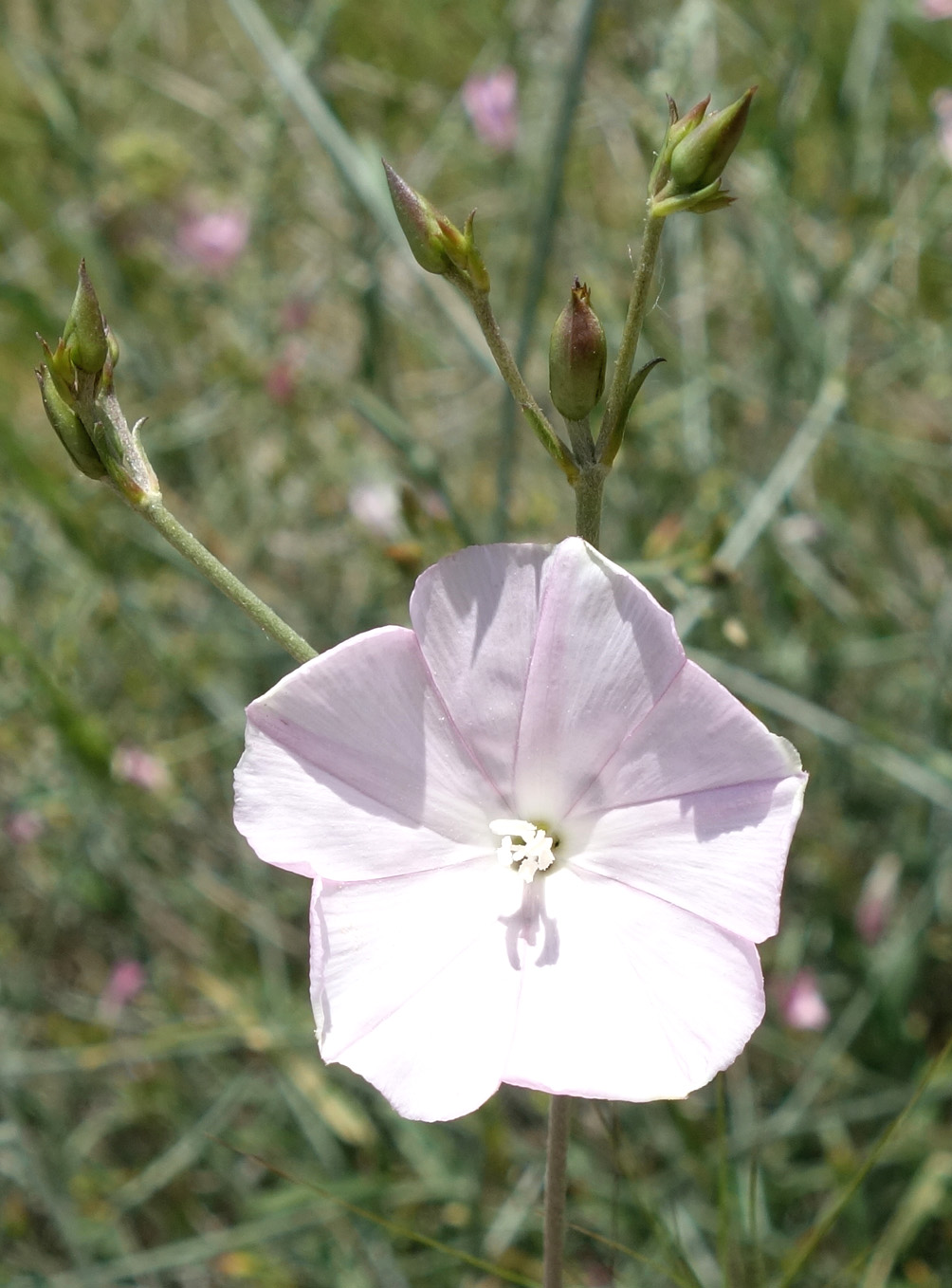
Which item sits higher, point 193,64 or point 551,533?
point 193,64

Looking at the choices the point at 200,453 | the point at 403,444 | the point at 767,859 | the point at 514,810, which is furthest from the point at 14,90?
the point at 767,859

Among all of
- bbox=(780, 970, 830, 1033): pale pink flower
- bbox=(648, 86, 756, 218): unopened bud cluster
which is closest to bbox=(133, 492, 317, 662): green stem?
bbox=(648, 86, 756, 218): unopened bud cluster

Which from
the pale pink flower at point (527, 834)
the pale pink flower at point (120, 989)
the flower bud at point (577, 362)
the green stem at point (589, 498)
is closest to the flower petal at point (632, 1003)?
the pale pink flower at point (527, 834)

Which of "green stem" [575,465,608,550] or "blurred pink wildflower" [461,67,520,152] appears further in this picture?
"blurred pink wildflower" [461,67,520,152]

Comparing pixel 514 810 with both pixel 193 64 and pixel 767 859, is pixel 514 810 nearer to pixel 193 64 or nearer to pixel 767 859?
pixel 767 859

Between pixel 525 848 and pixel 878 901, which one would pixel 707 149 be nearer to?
pixel 525 848

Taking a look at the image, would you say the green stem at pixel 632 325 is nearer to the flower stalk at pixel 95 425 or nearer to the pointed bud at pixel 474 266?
the pointed bud at pixel 474 266

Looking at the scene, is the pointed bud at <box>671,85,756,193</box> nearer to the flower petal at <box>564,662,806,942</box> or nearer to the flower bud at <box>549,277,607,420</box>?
the flower bud at <box>549,277,607,420</box>
